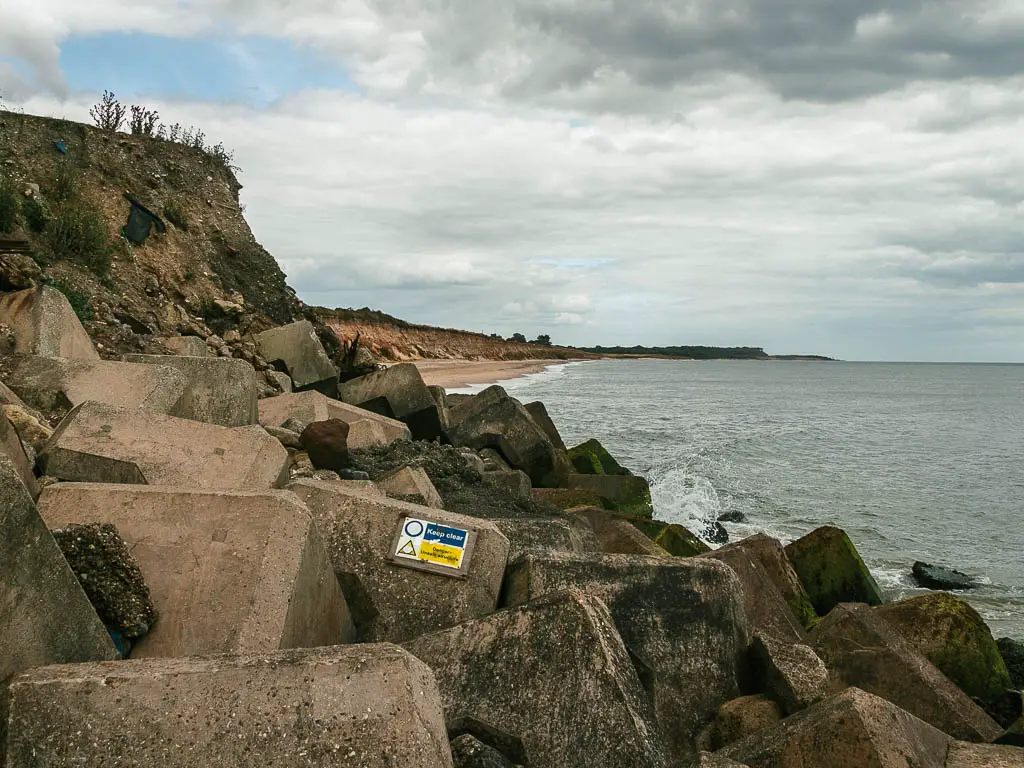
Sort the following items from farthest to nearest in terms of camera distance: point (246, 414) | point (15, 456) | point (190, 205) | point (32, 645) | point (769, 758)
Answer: point (190, 205) → point (246, 414) → point (15, 456) → point (769, 758) → point (32, 645)

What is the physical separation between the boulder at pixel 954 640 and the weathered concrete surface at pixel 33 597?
481 centimetres

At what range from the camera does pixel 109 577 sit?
121 inches

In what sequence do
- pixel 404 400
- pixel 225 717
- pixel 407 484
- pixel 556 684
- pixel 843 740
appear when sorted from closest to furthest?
pixel 225 717
pixel 556 684
pixel 843 740
pixel 407 484
pixel 404 400

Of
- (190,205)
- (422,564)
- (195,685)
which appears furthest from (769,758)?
(190,205)

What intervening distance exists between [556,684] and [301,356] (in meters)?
8.90

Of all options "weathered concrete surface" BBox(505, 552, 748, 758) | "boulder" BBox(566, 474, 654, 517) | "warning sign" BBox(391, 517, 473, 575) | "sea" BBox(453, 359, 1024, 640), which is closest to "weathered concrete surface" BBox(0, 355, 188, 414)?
"warning sign" BBox(391, 517, 473, 575)

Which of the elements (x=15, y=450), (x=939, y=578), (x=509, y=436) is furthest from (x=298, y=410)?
(x=939, y=578)

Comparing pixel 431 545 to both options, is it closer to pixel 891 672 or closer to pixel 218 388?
pixel 891 672

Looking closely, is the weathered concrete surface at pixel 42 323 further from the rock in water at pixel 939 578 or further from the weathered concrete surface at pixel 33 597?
the rock in water at pixel 939 578

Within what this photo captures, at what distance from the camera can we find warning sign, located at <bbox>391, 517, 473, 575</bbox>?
12.4 ft

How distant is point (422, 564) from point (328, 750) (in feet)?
5.27

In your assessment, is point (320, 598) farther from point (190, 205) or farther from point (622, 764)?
point (190, 205)

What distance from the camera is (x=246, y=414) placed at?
734cm

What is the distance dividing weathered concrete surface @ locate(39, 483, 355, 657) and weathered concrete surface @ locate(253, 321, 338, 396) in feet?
25.8
